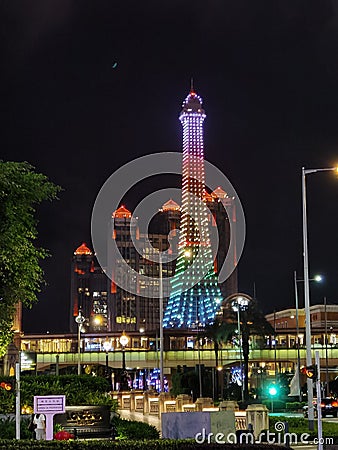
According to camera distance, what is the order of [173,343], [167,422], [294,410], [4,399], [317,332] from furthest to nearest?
[173,343], [317,332], [294,410], [4,399], [167,422]

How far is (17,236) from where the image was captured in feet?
94.4

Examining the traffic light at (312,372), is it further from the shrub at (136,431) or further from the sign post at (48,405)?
the sign post at (48,405)

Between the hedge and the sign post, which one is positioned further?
the sign post

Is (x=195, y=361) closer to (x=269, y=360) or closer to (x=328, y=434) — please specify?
(x=269, y=360)

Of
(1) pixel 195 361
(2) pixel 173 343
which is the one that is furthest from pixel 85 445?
(2) pixel 173 343

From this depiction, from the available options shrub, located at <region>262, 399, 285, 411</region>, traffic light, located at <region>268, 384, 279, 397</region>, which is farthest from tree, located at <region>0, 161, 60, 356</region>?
shrub, located at <region>262, 399, 285, 411</region>

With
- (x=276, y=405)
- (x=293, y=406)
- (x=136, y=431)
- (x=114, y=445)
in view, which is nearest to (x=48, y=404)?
(x=114, y=445)

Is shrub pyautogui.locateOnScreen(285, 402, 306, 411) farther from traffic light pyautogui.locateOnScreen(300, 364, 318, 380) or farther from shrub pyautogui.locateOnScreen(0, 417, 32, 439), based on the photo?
traffic light pyautogui.locateOnScreen(300, 364, 318, 380)

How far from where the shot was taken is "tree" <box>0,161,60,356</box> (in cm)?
2812

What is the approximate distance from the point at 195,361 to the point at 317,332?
106 feet

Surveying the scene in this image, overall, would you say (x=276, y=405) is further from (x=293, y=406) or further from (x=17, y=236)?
(x=17, y=236)

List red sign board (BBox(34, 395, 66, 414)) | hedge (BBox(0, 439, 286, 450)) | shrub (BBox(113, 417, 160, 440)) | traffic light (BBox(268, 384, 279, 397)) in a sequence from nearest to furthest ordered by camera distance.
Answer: hedge (BBox(0, 439, 286, 450)), red sign board (BBox(34, 395, 66, 414)), shrub (BBox(113, 417, 160, 440)), traffic light (BBox(268, 384, 279, 397))

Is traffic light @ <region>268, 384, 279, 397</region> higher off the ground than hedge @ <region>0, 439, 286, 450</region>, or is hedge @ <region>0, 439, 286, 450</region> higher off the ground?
hedge @ <region>0, 439, 286, 450</region>

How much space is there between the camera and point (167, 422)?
23.6 m
